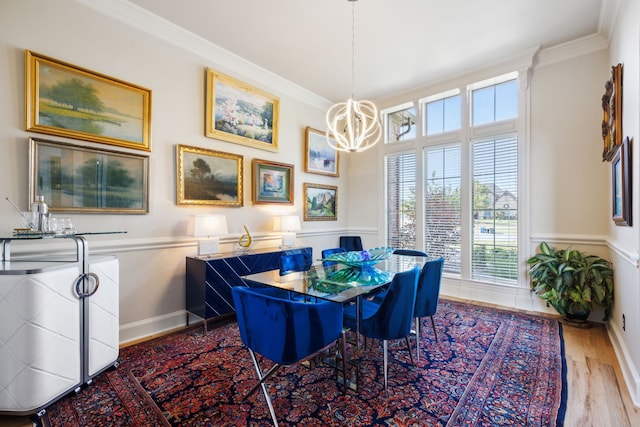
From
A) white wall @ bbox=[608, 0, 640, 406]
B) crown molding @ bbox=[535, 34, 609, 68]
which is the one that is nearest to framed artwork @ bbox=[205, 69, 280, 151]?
crown molding @ bbox=[535, 34, 609, 68]

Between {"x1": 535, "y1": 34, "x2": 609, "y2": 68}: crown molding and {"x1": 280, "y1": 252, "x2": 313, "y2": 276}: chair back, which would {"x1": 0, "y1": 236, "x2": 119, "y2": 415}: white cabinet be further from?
{"x1": 535, "y1": 34, "x2": 609, "y2": 68}: crown molding

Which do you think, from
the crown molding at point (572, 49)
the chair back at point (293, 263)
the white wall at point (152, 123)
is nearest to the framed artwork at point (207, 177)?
the white wall at point (152, 123)

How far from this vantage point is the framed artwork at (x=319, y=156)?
5023 mm

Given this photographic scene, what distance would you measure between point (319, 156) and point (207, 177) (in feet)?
7.29

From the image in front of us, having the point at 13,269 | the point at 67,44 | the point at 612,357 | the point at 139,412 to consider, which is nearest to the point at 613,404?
the point at 612,357

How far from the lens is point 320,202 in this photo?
17.4ft

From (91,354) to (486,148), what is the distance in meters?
5.11

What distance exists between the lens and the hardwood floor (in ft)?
5.96

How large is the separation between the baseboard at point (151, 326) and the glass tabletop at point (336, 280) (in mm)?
1482

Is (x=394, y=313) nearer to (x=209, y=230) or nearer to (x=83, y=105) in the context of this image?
(x=209, y=230)

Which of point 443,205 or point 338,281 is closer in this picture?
point 338,281

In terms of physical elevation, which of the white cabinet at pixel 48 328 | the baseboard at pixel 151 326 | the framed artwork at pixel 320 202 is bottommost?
the baseboard at pixel 151 326

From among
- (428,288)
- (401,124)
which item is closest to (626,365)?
(428,288)

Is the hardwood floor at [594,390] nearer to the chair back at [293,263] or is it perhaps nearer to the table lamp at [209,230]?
the table lamp at [209,230]
